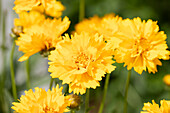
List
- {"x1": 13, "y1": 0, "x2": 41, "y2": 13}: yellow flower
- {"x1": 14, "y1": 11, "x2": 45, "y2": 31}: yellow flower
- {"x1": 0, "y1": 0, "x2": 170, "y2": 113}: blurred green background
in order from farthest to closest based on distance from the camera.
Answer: {"x1": 0, "y1": 0, "x2": 170, "y2": 113}: blurred green background < {"x1": 14, "y1": 11, "x2": 45, "y2": 31}: yellow flower < {"x1": 13, "y1": 0, "x2": 41, "y2": 13}: yellow flower

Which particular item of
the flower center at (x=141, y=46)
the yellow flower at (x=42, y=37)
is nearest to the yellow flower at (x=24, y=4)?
the yellow flower at (x=42, y=37)

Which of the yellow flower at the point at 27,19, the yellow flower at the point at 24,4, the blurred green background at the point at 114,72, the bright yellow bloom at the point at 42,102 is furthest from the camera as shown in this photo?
the blurred green background at the point at 114,72

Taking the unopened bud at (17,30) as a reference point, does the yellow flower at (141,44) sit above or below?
below

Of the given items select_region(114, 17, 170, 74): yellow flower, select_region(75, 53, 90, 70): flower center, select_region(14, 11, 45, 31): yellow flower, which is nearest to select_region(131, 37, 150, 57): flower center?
select_region(114, 17, 170, 74): yellow flower

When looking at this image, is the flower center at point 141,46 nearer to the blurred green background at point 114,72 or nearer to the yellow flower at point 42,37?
the yellow flower at point 42,37

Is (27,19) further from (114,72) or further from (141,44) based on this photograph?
(114,72)

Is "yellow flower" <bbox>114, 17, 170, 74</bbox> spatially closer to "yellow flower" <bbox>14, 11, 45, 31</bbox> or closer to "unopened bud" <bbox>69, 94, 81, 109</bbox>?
"unopened bud" <bbox>69, 94, 81, 109</bbox>

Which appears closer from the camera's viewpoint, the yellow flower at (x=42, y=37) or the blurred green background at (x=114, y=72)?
the yellow flower at (x=42, y=37)
